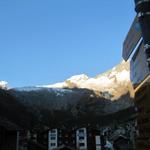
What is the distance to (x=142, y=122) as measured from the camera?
7.86 ft

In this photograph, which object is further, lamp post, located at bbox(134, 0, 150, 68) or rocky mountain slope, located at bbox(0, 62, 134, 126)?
rocky mountain slope, located at bbox(0, 62, 134, 126)

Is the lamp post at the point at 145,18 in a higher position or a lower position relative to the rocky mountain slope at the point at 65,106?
lower

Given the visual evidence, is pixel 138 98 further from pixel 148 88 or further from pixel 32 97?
pixel 32 97

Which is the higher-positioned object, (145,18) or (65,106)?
(65,106)

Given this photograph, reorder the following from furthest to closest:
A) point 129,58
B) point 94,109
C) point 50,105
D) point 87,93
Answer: point 87,93 → point 50,105 → point 94,109 → point 129,58

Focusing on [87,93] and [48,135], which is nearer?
[48,135]

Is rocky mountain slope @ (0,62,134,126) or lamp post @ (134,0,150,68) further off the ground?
rocky mountain slope @ (0,62,134,126)

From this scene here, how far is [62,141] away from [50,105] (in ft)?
201

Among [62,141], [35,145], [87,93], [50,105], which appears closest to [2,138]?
[35,145]

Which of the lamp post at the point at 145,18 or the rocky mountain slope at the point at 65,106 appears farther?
the rocky mountain slope at the point at 65,106

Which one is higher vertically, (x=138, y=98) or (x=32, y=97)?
(x=32, y=97)

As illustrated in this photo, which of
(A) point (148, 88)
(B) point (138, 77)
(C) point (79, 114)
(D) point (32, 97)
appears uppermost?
(D) point (32, 97)

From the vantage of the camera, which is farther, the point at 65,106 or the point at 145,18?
the point at 65,106

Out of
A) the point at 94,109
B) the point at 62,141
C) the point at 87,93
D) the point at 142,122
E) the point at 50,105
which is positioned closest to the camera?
the point at 142,122
